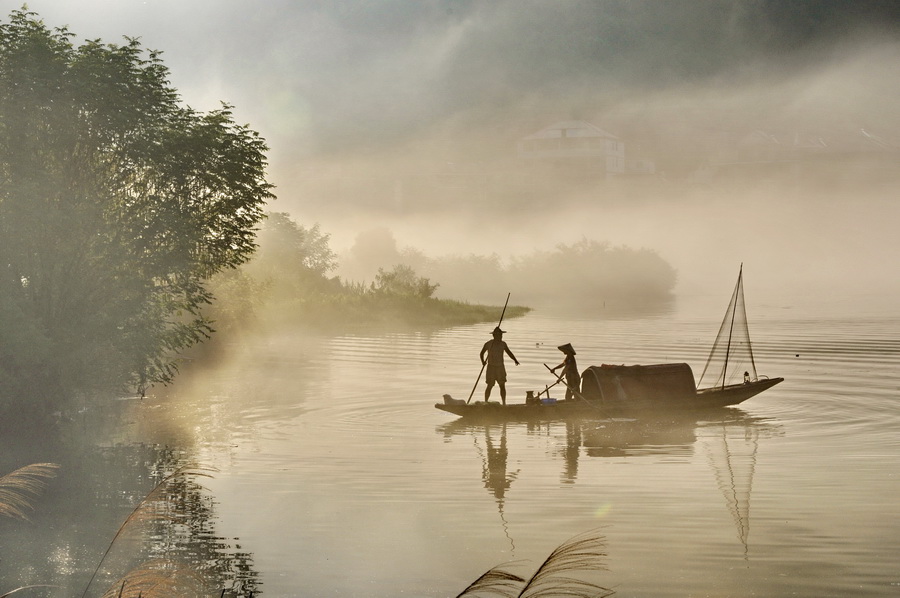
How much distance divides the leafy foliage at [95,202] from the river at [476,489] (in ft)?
8.26

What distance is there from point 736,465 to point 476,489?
6.31m

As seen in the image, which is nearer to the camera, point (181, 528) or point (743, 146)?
point (181, 528)

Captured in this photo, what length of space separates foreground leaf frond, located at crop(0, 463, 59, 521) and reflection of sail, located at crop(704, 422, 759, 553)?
32.0 feet

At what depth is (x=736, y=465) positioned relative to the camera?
70.1ft

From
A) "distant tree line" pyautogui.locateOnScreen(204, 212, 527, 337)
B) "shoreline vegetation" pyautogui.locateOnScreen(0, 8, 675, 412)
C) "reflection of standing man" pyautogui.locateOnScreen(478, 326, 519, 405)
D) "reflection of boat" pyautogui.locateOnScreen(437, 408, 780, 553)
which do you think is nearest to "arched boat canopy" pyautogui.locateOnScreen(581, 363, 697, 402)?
"reflection of boat" pyautogui.locateOnScreen(437, 408, 780, 553)

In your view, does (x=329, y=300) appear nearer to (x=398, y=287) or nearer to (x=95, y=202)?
(x=398, y=287)

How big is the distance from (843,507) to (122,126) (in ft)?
84.0

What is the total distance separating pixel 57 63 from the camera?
31.1 meters

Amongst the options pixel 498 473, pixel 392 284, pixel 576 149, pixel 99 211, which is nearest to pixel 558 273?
pixel 576 149

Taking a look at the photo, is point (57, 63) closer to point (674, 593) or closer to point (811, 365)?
point (674, 593)

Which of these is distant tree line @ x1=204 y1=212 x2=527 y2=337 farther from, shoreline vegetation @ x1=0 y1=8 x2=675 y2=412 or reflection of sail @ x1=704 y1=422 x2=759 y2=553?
reflection of sail @ x1=704 y1=422 x2=759 y2=553

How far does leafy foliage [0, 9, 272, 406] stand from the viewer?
29812 millimetres

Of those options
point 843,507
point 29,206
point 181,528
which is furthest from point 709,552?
point 29,206

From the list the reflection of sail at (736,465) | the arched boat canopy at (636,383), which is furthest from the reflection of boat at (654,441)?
the arched boat canopy at (636,383)
